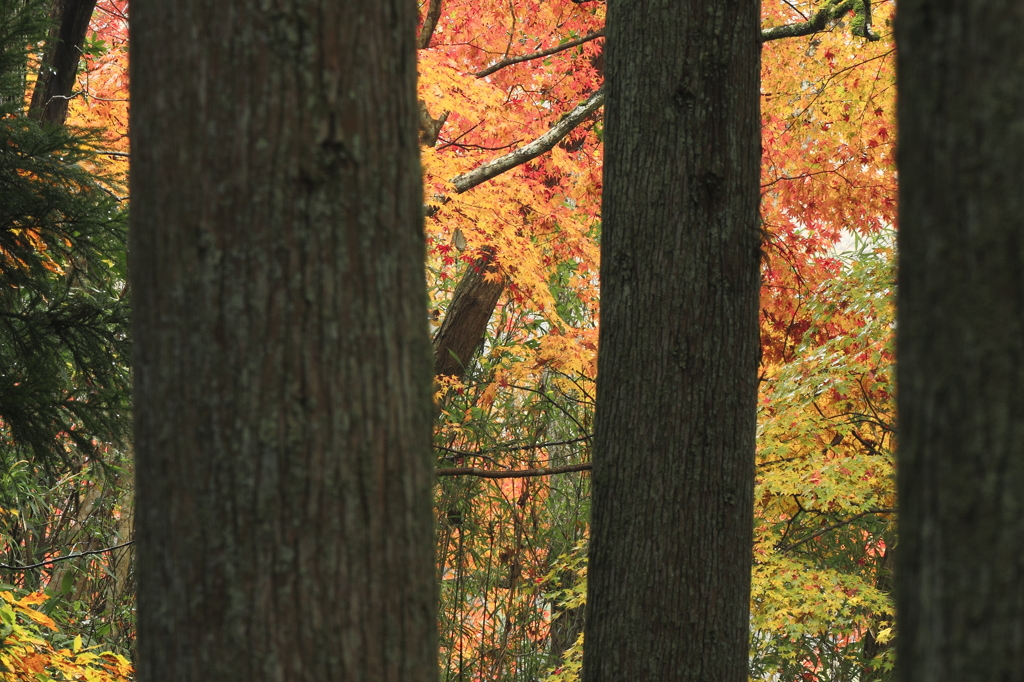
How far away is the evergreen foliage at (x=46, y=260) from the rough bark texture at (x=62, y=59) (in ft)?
2.75

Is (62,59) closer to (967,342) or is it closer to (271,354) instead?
(271,354)

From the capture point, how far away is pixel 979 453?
76 centimetres

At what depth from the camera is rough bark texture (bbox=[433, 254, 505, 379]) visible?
7.21m

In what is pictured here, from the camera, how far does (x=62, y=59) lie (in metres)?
3.94

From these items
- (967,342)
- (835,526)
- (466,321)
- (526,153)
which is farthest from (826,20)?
(466,321)

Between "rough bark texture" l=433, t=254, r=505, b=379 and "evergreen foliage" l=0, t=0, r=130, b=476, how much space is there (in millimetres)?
4180

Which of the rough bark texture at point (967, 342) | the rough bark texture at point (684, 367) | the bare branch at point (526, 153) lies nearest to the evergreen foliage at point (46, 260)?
the rough bark texture at point (684, 367)

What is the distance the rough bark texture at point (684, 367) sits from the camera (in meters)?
2.12

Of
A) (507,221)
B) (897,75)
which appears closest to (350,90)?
(897,75)

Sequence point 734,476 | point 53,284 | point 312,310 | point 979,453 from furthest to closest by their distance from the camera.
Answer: point 53,284, point 734,476, point 312,310, point 979,453

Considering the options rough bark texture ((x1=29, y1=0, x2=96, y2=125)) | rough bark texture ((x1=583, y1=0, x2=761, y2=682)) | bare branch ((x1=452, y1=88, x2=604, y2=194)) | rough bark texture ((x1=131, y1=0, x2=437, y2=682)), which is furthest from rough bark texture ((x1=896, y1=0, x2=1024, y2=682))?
bare branch ((x1=452, y1=88, x2=604, y2=194))

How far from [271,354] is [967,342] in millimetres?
760

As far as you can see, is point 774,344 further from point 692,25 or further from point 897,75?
point 897,75

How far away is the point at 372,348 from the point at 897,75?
0.66 metres
